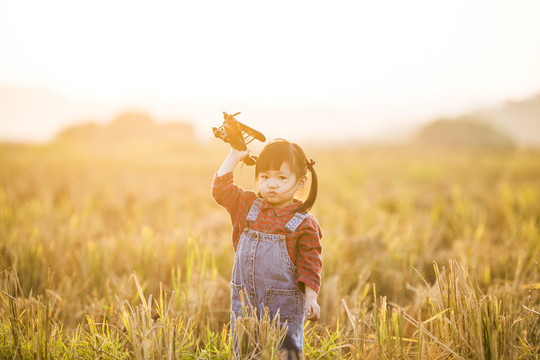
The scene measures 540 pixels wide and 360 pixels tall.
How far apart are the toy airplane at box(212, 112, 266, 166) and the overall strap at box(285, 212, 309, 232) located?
38cm

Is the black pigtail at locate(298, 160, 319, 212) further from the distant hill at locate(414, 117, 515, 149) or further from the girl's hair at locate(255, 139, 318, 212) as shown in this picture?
the distant hill at locate(414, 117, 515, 149)

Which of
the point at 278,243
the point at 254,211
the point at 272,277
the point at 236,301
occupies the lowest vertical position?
the point at 236,301

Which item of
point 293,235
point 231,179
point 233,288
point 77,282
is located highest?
point 231,179

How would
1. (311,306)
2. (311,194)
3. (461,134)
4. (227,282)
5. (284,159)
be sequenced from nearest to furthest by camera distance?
(311,306) → (284,159) → (311,194) → (227,282) → (461,134)

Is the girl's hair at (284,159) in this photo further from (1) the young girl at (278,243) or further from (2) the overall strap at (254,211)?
(2) the overall strap at (254,211)

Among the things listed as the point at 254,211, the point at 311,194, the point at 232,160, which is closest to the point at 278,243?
the point at 254,211

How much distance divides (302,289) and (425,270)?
79.8 inches

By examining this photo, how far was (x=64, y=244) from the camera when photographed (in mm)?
3309

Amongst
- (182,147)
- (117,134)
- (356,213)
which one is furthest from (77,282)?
(117,134)

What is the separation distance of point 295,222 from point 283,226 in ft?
0.20

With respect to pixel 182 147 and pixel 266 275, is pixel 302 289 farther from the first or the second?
pixel 182 147

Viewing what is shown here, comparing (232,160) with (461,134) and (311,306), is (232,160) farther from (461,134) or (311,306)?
(461,134)

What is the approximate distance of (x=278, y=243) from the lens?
169cm

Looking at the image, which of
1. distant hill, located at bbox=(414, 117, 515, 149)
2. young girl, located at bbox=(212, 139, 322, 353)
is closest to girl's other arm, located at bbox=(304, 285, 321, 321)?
young girl, located at bbox=(212, 139, 322, 353)
